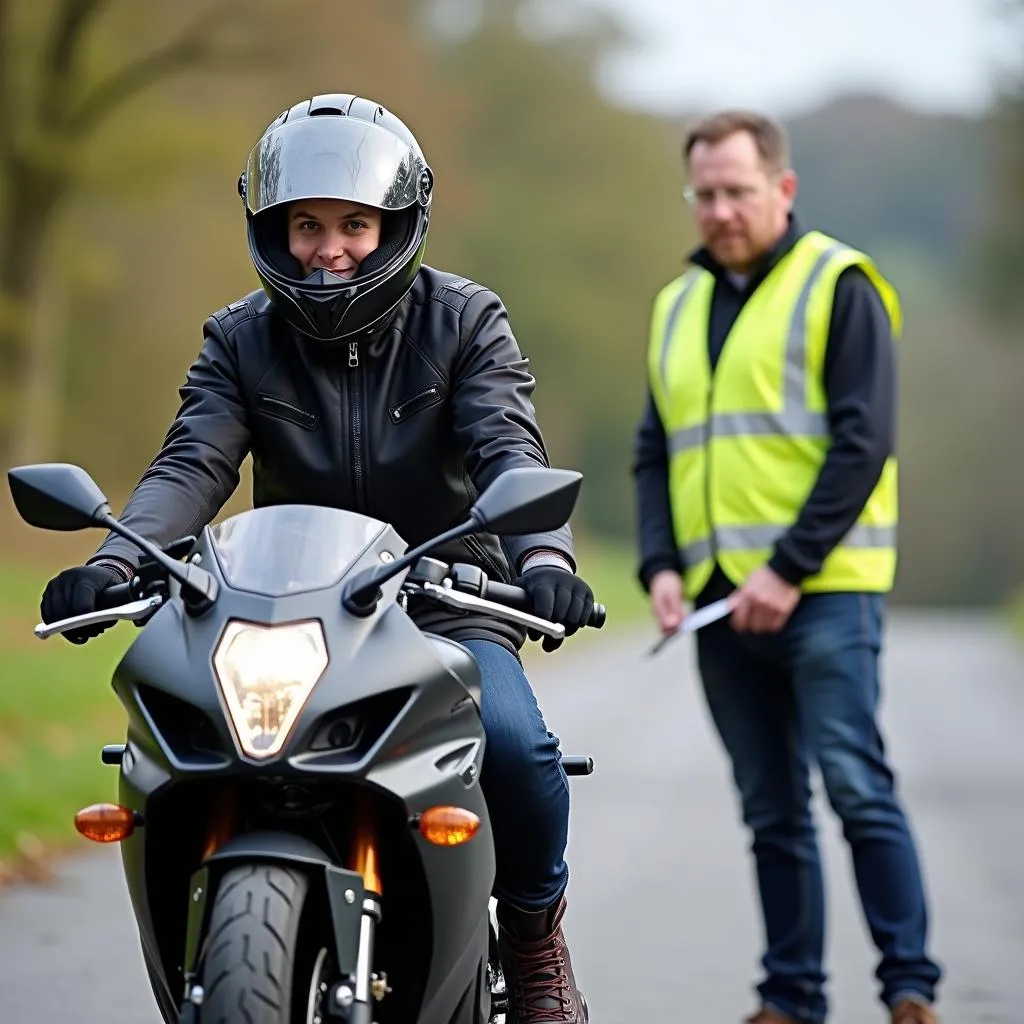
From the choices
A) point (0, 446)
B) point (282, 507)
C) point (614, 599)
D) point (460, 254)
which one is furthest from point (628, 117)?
point (282, 507)

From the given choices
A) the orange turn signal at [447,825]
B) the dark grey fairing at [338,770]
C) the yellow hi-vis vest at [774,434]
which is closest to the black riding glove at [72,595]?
the dark grey fairing at [338,770]

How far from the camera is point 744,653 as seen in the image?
19.2ft

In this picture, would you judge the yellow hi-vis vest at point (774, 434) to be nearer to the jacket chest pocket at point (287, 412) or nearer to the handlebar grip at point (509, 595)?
the jacket chest pocket at point (287, 412)

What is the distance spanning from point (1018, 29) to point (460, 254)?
21.8m

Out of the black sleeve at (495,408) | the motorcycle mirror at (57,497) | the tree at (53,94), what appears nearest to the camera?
the motorcycle mirror at (57,497)

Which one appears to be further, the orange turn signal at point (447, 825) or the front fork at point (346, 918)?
the orange turn signal at point (447, 825)

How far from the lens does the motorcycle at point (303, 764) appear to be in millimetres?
3107

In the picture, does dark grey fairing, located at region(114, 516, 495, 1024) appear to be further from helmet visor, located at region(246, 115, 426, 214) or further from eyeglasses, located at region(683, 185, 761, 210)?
eyeglasses, located at region(683, 185, 761, 210)

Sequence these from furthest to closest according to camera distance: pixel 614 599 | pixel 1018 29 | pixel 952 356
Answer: pixel 952 356 → pixel 614 599 → pixel 1018 29

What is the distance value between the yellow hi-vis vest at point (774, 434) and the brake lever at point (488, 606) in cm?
230

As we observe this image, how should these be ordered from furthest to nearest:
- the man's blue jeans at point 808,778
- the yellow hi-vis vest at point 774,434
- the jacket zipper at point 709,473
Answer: the jacket zipper at point 709,473, the yellow hi-vis vest at point 774,434, the man's blue jeans at point 808,778

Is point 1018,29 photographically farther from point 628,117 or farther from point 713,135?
point 628,117

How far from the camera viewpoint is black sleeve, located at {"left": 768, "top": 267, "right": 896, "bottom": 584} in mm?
5633

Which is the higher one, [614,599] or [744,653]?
[744,653]
